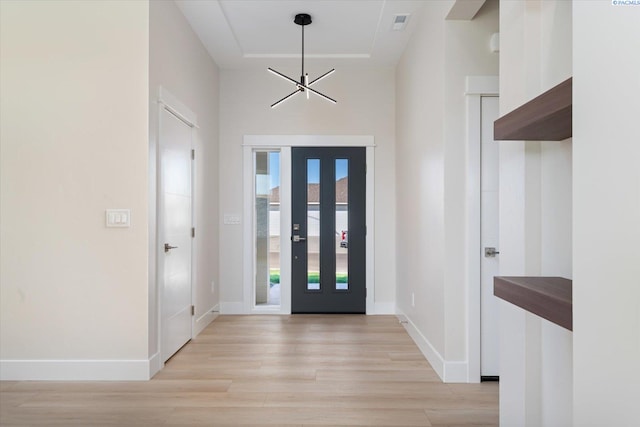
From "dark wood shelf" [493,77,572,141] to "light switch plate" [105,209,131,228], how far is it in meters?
2.50

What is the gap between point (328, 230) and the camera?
504cm

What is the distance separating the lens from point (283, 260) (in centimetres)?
502

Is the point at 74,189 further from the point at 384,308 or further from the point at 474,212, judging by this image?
the point at 384,308

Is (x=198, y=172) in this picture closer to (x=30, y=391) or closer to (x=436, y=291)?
(x=30, y=391)

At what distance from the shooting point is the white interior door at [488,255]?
290 centimetres

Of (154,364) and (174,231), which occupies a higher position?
(174,231)

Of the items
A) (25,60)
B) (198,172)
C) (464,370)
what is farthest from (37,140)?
(464,370)

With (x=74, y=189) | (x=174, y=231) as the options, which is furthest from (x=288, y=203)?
(x=74, y=189)

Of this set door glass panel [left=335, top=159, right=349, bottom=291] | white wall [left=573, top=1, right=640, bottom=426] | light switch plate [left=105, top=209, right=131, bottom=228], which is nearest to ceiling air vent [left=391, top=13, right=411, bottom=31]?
door glass panel [left=335, top=159, right=349, bottom=291]

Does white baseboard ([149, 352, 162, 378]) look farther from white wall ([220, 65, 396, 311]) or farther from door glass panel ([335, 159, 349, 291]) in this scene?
door glass panel ([335, 159, 349, 291])

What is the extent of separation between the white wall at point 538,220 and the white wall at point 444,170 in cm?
130

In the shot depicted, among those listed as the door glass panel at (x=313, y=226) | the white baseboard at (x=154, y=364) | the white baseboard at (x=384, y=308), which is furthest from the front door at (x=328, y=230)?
the white baseboard at (x=154, y=364)

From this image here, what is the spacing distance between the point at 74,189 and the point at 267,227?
8.15 feet

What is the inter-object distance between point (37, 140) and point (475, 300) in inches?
131
